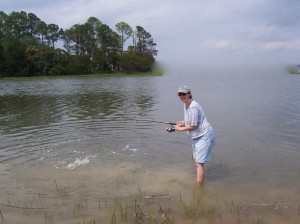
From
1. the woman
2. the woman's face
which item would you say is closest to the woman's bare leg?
the woman

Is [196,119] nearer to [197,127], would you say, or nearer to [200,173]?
[197,127]

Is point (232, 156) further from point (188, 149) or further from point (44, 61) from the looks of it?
point (44, 61)

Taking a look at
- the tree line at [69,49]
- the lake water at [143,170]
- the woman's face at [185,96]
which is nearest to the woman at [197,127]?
the woman's face at [185,96]

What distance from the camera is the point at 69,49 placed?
92.9m

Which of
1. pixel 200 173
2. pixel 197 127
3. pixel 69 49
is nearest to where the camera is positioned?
pixel 197 127

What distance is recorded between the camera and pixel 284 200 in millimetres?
6953

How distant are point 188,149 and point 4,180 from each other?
17.6 ft

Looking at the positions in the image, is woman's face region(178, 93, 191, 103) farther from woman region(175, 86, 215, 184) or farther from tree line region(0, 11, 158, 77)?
tree line region(0, 11, 158, 77)

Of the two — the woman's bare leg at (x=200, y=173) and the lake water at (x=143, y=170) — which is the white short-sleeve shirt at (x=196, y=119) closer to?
the woman's bare leg at (x=200, y=173)

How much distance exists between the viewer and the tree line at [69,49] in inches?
3022

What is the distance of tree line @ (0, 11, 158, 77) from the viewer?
252 ft

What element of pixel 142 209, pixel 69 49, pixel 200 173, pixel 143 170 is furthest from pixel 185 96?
pixel 69 49

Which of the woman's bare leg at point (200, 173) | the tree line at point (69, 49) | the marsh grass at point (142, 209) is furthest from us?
the tree line at point (69, 49)

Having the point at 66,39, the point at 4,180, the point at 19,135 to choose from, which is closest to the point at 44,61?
the point at 66,39
